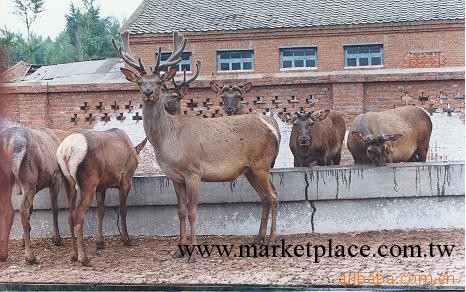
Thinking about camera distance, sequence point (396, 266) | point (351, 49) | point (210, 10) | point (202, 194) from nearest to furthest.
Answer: point (396, 266)
point (202, 194)
point (210, 10)
point (351, 49)

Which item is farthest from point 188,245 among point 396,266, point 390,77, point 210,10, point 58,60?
point 210,10

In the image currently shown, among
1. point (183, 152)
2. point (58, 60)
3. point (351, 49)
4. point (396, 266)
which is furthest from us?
point (351, 49)

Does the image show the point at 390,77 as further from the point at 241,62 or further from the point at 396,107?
the point at 241,62

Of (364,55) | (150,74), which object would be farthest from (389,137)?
(364,55)

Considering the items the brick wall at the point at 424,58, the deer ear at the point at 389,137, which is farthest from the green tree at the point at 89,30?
the brick wall at the point at 424,58

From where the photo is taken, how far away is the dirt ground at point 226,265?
4.30m

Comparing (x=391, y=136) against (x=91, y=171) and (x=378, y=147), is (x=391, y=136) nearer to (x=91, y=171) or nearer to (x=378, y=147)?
(x=378, y=147)

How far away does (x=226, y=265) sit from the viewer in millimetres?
4656

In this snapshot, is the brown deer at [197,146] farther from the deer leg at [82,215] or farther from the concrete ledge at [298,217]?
the deer leg at [82,215]

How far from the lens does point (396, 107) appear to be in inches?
290

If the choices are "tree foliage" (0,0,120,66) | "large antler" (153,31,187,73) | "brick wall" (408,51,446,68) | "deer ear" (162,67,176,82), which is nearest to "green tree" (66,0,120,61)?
"tree foliage" (0,0,120,66)

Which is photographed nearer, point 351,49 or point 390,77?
point 390,77

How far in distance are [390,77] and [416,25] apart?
Answer: 19.9 ft

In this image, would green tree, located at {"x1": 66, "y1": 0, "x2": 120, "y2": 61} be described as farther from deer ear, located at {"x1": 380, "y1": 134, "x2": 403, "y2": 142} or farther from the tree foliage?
deer ear, located at {"x1": 380, "y1": 134, "x2": 403, "y2": 142}
